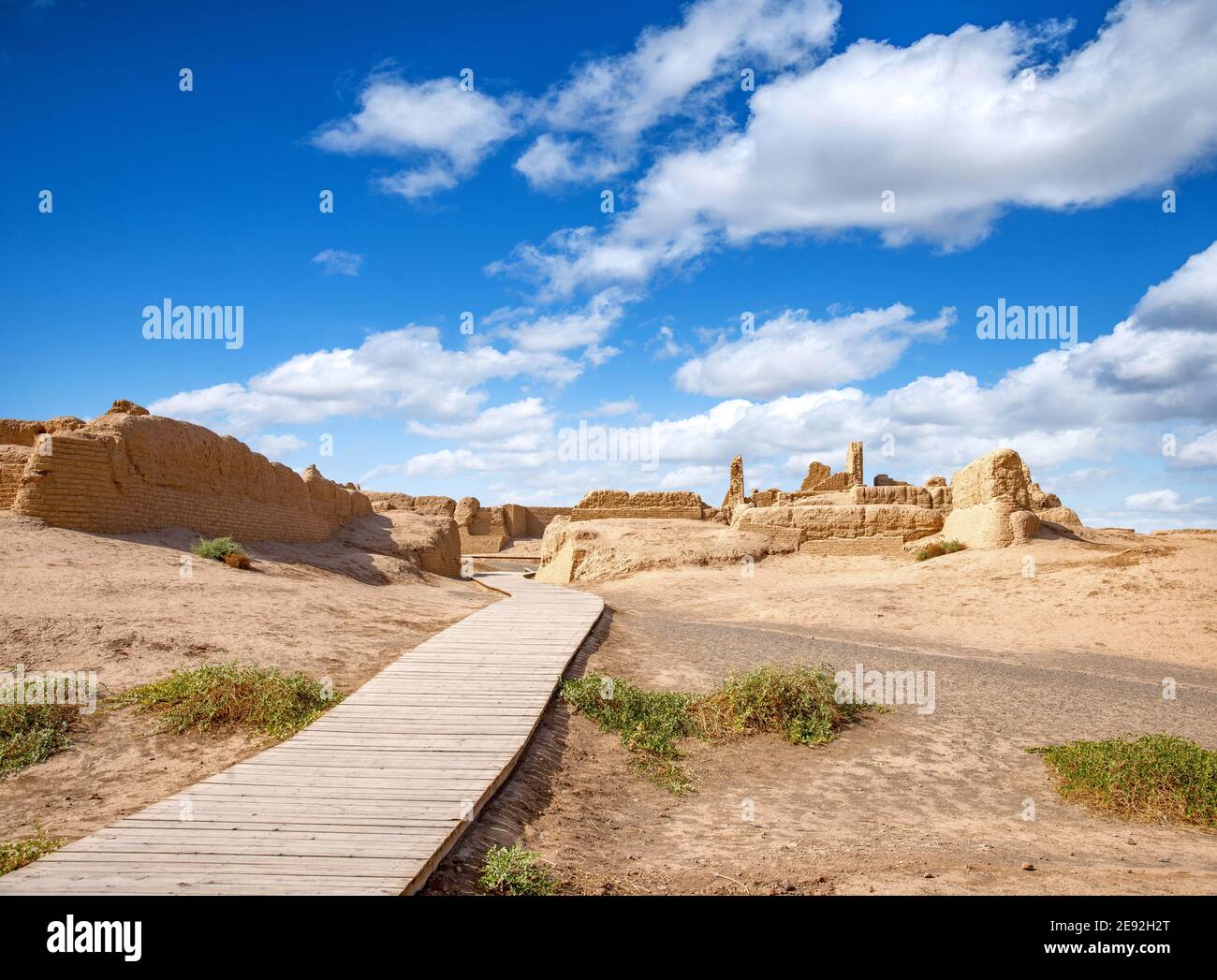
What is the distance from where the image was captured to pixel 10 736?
6.29m

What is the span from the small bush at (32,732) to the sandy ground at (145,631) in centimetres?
12

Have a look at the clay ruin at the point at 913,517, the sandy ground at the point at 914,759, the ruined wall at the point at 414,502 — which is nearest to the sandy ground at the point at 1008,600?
the sandy ground at the point at 914,759

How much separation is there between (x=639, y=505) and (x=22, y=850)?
23.4 metres

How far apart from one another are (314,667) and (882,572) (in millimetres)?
15543

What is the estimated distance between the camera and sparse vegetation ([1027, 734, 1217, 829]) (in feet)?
19.9

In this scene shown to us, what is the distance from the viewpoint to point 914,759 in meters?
7.51

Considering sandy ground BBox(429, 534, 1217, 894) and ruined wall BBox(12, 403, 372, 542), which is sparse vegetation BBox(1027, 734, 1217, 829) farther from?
ruined wall BBox(12, 403, 372, 542)

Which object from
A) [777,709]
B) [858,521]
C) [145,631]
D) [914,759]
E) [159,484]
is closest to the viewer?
[914,759]

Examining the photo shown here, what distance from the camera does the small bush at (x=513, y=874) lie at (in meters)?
4.18

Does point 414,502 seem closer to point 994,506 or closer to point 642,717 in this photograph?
point 994,506

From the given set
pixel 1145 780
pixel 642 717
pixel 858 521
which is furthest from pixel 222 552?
pixel 858 521

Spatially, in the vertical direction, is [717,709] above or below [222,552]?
below
